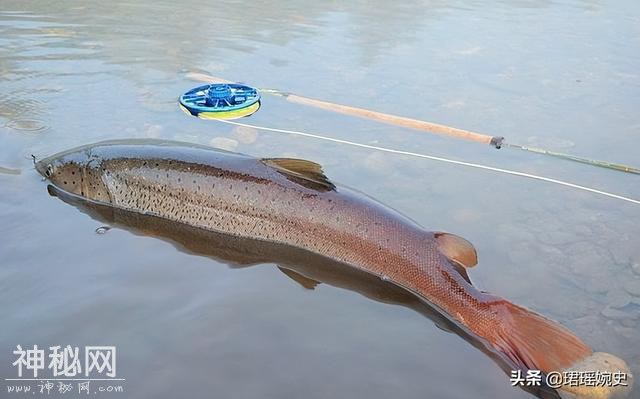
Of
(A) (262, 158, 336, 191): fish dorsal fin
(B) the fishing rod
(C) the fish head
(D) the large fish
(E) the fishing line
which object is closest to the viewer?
(D) the large fish

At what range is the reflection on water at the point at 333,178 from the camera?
344cm

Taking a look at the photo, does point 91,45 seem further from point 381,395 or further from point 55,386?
point 381,395

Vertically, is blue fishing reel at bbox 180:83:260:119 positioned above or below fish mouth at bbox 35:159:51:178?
above

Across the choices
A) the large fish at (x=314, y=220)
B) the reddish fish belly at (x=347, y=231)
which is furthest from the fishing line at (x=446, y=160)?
the reddish fish belly at (x=347, y=231)

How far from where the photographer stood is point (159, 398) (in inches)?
121

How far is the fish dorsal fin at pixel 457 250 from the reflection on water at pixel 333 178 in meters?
0.35

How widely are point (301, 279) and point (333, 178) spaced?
1.56 m

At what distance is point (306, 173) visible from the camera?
4461 mm

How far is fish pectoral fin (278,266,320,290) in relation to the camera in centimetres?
416

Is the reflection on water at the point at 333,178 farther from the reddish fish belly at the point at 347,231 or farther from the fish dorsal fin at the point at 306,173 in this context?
the fish dorsal fin at the point at 306,173

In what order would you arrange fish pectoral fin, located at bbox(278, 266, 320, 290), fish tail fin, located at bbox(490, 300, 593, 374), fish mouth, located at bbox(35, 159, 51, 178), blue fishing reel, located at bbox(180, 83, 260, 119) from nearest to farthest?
fish tail fin, located at bbox(490, 300, 593, 374) → fish pectoral fin, located at bbox(278, 266, 320, 290) → fish mouth, located at bbox(35, 159, 51, 178) → blue fishing reel, located at bbox(180, 83, 260, 119)

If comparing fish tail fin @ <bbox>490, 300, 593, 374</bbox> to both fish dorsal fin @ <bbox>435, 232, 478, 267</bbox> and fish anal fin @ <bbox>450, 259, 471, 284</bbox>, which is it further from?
fish dorsal fin @ <bbox>435, 232, 478, 267</bbox>

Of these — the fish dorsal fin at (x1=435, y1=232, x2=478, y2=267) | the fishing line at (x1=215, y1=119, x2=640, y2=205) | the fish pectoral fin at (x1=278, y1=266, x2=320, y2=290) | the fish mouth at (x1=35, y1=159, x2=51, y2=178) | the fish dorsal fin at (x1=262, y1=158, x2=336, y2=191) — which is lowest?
the fish pectoral fin at (x1=278, y1=266, x2=320, y2=290)

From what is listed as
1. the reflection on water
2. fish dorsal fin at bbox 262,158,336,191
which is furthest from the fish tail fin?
fish dorsal fin at bbox 262,158,336,191
